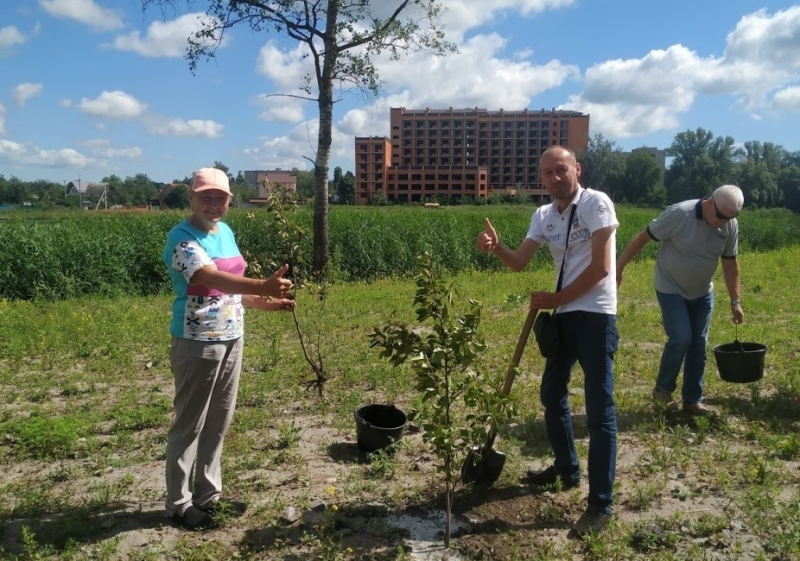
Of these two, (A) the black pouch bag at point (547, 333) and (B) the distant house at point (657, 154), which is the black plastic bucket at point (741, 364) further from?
(B) the distant house at point (657, 154)

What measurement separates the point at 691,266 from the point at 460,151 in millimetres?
91203

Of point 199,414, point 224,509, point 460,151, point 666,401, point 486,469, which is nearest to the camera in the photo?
point 199,414

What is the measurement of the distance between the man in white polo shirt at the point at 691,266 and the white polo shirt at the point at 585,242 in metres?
1.38

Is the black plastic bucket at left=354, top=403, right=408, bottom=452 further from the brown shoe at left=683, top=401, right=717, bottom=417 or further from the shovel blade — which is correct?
the brown shoe at left=683, top=401, right=717, bottom=417

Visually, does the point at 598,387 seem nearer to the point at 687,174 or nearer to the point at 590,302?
the point at 590,302

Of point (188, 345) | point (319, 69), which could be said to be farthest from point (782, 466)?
point (319, 69)

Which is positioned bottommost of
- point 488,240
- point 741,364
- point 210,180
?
A: point 741,364

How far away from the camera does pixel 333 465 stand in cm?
416

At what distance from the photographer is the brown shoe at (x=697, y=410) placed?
5012 mm

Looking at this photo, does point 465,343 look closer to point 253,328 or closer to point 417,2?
point 253,328

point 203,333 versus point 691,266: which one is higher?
point 691,266

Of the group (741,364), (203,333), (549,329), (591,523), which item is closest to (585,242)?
(549,329)

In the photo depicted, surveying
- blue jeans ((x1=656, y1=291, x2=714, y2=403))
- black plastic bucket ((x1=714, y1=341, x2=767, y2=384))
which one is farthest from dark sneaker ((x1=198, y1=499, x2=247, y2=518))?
black plastic bucket ((x1=714, y1=341, x2=767, y2=384))

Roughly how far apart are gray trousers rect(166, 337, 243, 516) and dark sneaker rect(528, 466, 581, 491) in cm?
196
